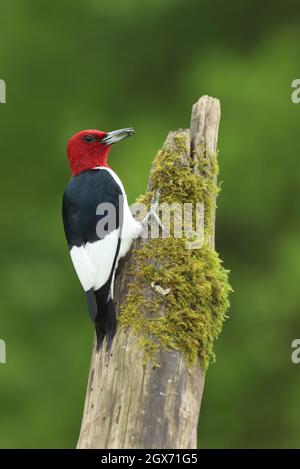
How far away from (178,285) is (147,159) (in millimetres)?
4053

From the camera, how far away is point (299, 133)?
9.73 meters

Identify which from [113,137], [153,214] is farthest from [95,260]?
[113,137]

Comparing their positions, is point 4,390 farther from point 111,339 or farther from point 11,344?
point 111,339

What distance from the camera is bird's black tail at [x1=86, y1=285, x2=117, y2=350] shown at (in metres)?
5.00

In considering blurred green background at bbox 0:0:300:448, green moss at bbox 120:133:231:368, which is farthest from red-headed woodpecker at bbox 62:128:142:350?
blurred green background at bbox 0:0:300:448

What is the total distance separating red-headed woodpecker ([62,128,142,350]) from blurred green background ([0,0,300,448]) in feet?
9.31

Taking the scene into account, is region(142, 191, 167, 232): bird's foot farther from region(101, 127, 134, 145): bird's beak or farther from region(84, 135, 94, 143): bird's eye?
region(84, 135, 94, 143): bird's eye

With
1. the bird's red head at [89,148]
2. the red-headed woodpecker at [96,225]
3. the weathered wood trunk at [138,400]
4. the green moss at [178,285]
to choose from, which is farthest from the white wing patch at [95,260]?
the bird's red head at [89,148]

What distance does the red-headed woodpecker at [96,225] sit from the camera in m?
5.14

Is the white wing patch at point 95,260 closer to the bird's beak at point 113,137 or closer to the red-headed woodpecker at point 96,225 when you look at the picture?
the red-headed woodpecker at point 96,225

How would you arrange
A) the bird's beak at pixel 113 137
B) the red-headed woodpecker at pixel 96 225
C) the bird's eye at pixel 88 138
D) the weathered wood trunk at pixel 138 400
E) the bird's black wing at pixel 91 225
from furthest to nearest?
the bird's eye at pixel 88 138
the bird's beak at pixel 113 137
the bird's black wing at pixel 91 225
the red-headed woodpecker at pixel 96 225
the weathered wood trunk at pixel 138 400

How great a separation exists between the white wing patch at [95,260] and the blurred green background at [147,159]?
11.8 feet
